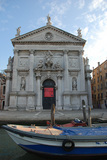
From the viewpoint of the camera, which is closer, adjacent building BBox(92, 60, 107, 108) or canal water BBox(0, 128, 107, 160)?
canal water BBox(0, 128, 107, 160)

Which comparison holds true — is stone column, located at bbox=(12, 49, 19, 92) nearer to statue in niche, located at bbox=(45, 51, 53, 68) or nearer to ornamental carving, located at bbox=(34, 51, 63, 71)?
ornamental carving, located at bbox=(34, 51, 63, 71)

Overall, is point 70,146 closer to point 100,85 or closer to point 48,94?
point 48,94

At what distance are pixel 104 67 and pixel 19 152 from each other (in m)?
30.8

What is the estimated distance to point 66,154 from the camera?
5113mm

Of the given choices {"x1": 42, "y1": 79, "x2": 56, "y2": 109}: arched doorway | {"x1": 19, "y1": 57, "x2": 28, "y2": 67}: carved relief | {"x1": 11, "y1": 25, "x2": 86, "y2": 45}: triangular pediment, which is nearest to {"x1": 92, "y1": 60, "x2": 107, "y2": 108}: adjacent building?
{"x1": 11, "y1": 25, "x2": 86, "y2": 45}: triangular pediment

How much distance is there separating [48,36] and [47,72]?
6.62 m

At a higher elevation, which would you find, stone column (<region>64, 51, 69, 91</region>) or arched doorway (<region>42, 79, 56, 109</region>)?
stone column (<region>64, 51, 69, 91</region>)

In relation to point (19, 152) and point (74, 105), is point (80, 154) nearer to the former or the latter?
point (19, 152)

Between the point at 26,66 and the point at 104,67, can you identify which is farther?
the point at 104,67

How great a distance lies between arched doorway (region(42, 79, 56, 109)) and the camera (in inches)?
854

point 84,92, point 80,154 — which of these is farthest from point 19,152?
point 84,92

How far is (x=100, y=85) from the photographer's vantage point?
35.1 m

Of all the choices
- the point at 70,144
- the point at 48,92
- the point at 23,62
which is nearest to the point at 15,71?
the point at 23,62

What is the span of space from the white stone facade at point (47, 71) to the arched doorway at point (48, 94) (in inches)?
9.0
